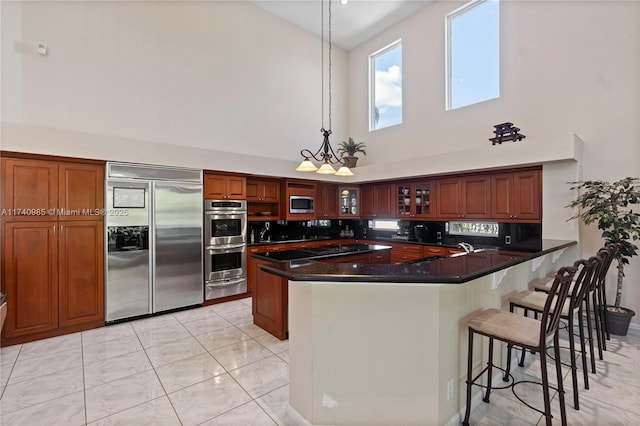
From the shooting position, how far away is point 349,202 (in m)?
6.80

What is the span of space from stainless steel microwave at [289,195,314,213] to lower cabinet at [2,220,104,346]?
3.05m

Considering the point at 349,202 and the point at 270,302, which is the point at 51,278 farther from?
the point at 349,202

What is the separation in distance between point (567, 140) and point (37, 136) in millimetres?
6146

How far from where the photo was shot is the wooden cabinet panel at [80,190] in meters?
3.55

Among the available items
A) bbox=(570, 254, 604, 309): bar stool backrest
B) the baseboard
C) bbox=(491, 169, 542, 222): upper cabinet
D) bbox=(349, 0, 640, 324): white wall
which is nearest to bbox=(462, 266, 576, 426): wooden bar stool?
bbox=(570, 254, 604, 309): bar stool backrest

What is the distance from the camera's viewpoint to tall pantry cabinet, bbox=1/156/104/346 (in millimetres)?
3270

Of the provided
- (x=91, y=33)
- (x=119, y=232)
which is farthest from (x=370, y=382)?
(x=91, y=33)

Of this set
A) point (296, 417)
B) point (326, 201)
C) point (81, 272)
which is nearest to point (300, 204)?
point (326, 201)

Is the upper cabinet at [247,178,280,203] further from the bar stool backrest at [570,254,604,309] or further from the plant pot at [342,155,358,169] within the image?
the bar stool backrest at [570,254,604,309]

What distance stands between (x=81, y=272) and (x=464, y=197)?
5.67 metres

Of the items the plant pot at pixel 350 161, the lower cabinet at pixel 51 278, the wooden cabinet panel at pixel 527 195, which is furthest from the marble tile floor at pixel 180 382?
the plant pot at pixel 350 161

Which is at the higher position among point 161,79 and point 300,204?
point 161,79

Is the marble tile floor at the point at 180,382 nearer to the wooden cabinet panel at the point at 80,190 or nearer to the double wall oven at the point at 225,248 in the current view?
the double wall oven at the point at 225,248

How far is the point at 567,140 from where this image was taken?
12.0 ft
